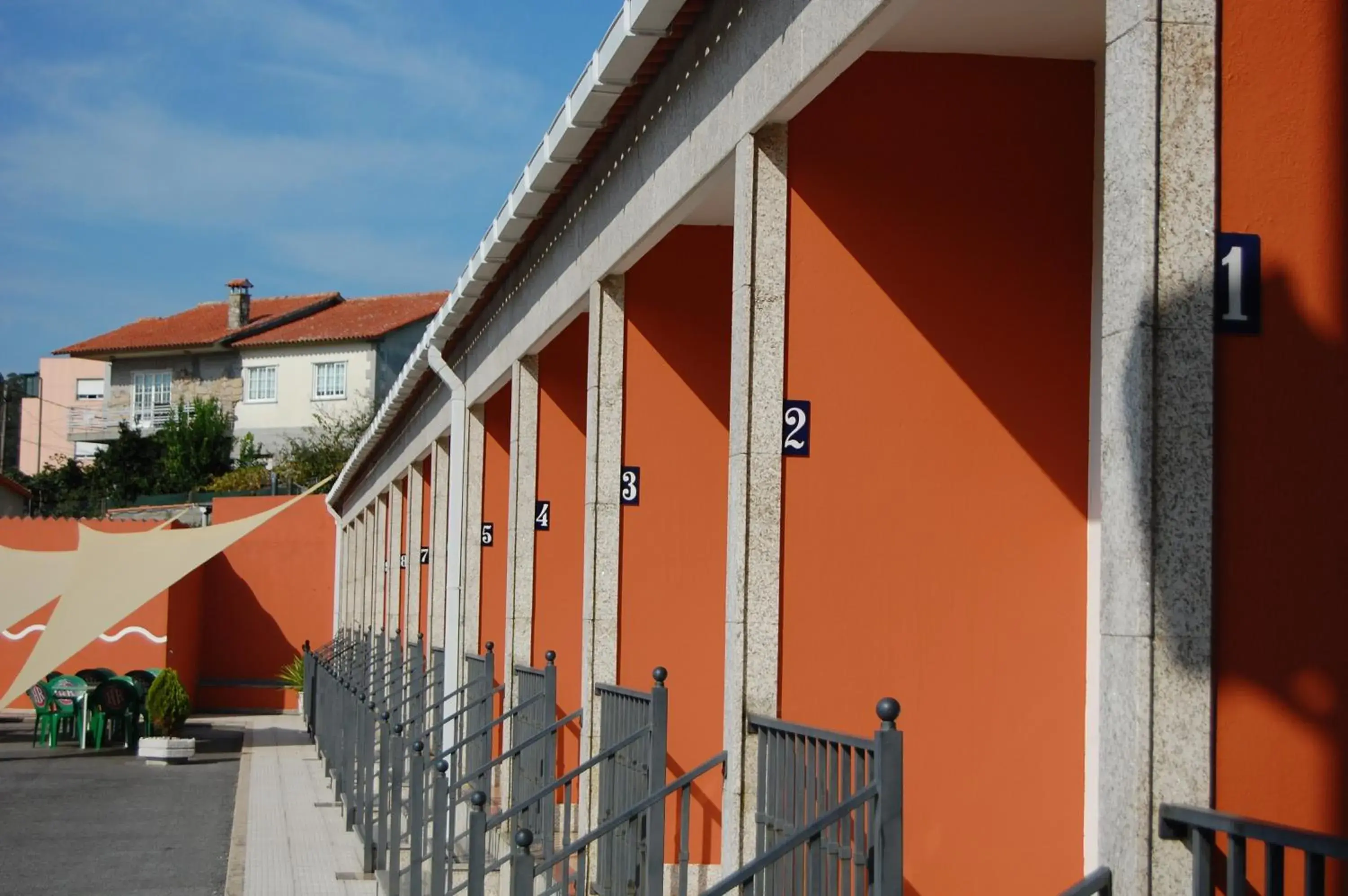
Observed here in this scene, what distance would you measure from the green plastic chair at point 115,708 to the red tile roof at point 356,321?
93.7ft

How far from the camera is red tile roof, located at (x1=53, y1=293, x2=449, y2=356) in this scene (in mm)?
52344

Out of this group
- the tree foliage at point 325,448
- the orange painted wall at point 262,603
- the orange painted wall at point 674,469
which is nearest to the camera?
the orange painted wall at point 674,469

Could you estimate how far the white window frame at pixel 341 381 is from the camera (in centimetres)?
5159

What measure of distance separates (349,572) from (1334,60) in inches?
1171


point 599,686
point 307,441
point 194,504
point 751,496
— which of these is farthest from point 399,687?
point 307,441

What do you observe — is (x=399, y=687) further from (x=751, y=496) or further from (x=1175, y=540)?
(x=1175, y=540)

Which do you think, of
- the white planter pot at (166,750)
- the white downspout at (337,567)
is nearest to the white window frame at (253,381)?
the white downspout at (337,567)

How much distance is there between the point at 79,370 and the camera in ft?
229

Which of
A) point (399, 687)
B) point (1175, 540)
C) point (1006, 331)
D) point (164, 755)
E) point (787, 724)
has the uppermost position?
point (1006, 331)

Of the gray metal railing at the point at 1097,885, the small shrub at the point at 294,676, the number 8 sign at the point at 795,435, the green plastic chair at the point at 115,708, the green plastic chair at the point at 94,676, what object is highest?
the number 8 sign at the point at 795,435

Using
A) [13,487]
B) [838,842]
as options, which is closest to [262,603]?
[13,487]

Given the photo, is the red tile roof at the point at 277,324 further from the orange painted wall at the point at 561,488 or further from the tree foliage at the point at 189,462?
the orange painted wall at the point at 561,488

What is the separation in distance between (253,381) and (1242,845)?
53270mm

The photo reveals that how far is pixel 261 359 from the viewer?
177 feet
